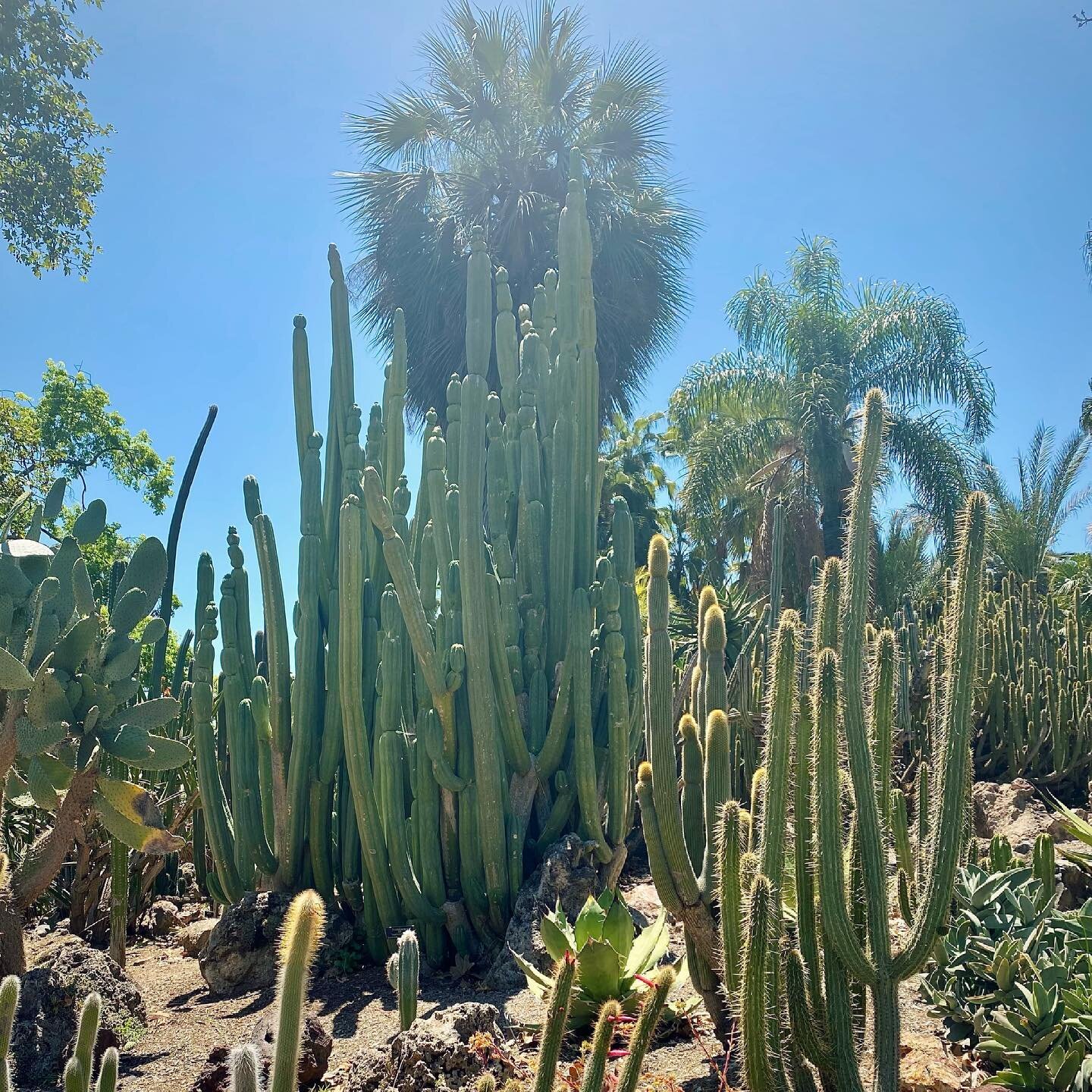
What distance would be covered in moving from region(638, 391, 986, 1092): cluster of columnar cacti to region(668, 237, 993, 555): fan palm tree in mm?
13838

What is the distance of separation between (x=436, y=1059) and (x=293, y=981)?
1474mm

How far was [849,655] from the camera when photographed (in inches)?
87.7

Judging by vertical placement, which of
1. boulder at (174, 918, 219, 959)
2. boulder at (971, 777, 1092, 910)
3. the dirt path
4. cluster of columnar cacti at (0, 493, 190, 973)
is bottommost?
the dirt path

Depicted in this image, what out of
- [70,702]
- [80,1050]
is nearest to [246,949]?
[70,702]

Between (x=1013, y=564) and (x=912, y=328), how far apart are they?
4.83 m

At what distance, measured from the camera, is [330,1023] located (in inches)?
165

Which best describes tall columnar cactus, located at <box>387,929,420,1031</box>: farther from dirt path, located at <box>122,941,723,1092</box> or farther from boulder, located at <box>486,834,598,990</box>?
boulder, located at <box>486,834,598,990</box>

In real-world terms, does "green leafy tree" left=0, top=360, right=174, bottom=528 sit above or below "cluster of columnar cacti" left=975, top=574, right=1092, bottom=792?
above

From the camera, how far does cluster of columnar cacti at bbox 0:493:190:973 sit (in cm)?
283

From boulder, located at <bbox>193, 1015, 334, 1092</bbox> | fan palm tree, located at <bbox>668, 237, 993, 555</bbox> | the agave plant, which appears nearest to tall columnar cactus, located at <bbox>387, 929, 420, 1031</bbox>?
boulder, located at <bbox>193, 1015, 334, 1092</bbox>

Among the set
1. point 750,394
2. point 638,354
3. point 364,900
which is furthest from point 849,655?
point 750,394

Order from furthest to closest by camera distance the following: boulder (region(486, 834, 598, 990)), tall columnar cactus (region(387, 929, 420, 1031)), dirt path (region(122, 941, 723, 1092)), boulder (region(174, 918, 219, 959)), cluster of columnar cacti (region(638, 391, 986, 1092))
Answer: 1. boulder (region(174, 918, 219, 959))
2. boulder (region(486, 834, 598, 990))
3. dirt path (region(122, 941, 723, 1092))
4. tall columnar cactus (region(387, 929, 420, 1031))
5. cluster of columnar cacti (region(638, 391, 986, 1092))

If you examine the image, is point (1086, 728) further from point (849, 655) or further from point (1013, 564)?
point (1013, 564)

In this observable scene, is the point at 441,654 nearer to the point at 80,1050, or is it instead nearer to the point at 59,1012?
the point at 59,1012
